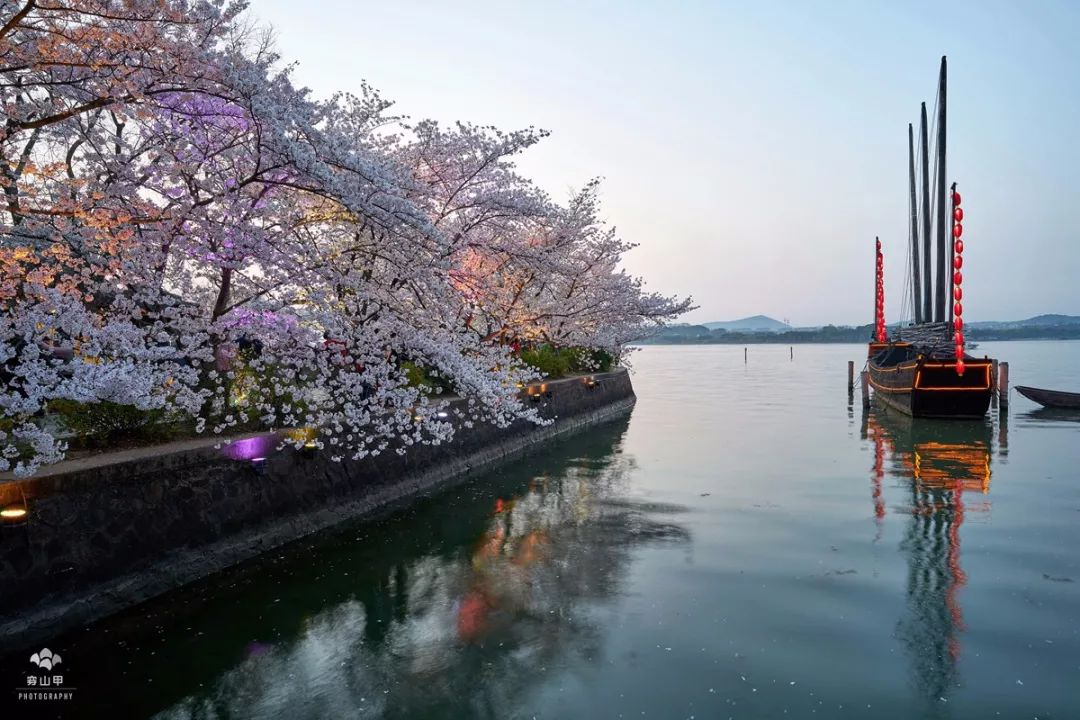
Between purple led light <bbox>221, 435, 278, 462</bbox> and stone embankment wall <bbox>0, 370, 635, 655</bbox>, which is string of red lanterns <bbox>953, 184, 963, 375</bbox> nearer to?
stone embankment wall <bbox>0, 370, 635, 655</bbox>

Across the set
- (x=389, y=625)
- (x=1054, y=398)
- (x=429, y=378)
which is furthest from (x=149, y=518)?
(x=1054, y=398)

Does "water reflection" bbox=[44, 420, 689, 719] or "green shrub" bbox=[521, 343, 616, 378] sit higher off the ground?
"green shrub" bbox=[521, 343, 616, 378]

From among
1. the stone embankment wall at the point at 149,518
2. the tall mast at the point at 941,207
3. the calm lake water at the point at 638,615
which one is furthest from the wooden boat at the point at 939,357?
the stone embankment wall at the point at 149,518

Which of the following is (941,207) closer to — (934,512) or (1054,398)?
(1054,398)

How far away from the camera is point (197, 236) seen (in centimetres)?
898

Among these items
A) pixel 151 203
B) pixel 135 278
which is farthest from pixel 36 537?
pixel 151 203

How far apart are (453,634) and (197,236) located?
6.05 m

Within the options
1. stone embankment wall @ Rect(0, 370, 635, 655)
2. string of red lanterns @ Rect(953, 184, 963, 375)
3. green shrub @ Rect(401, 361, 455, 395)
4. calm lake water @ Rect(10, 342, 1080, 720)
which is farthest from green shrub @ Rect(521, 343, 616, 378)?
string of red lanterns @ Rect(953, 184, 963, 375)

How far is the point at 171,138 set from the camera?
28.6 ft

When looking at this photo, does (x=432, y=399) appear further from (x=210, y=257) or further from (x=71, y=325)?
(x=71, y=325)

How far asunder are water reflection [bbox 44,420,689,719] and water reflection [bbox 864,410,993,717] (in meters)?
3.30

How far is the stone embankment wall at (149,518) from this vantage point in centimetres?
693

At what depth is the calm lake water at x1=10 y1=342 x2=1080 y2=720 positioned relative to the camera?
616cm

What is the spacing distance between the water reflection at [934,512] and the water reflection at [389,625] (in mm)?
3303
